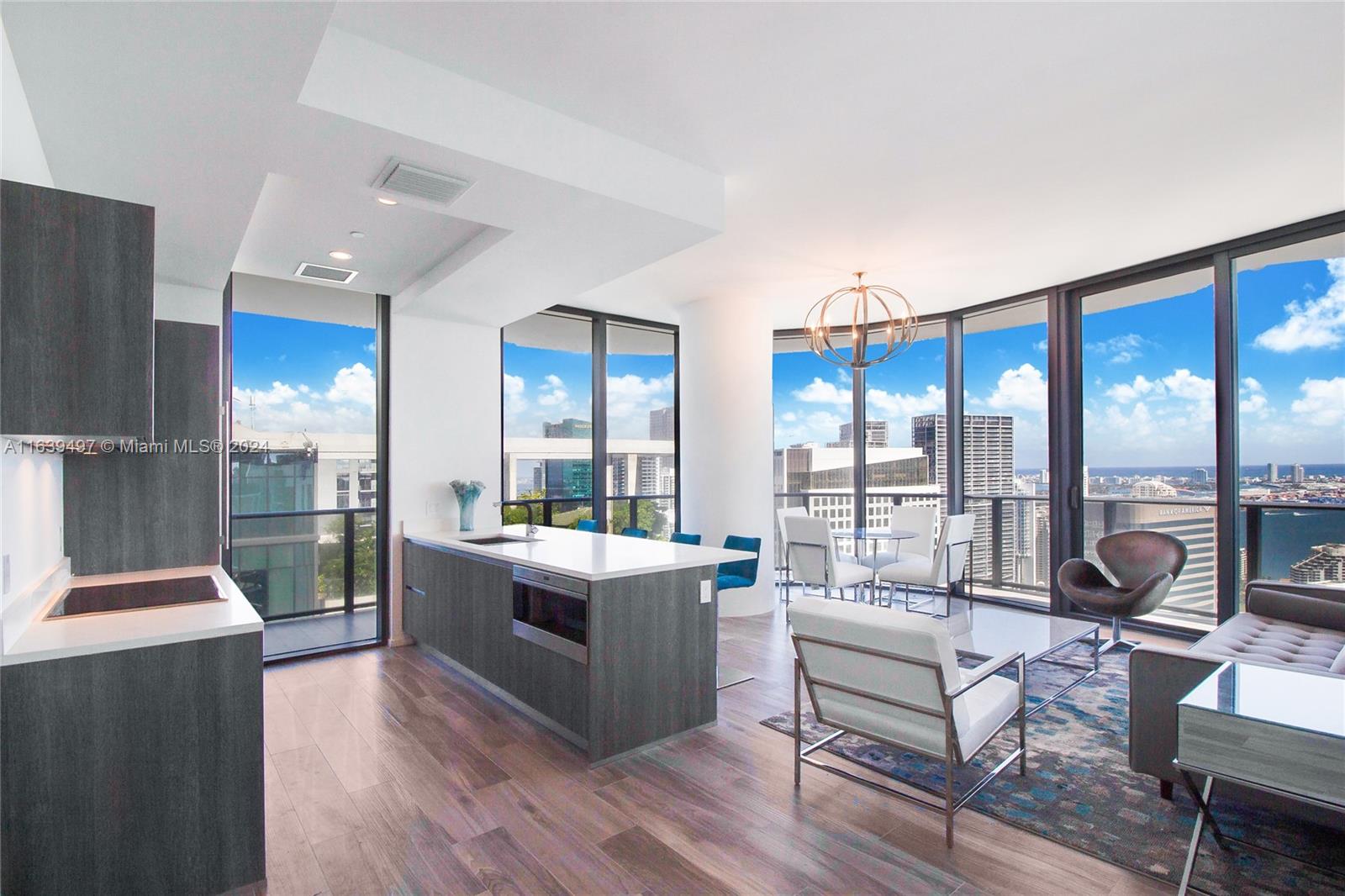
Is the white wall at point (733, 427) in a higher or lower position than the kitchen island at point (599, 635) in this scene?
higher

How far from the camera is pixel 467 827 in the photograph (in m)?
2.52

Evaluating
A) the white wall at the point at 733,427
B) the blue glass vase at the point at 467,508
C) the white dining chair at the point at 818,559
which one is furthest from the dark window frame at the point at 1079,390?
the blue glass vase at the point at 467,508

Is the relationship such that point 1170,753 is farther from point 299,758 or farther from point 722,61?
point 299,758

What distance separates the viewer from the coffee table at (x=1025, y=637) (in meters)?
3.37

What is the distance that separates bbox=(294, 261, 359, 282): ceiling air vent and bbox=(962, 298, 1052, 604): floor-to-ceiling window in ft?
17.9

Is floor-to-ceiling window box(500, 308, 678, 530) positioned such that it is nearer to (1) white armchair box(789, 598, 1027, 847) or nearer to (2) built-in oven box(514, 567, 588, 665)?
(2) built-in oven box(514, 567, 588, 665)

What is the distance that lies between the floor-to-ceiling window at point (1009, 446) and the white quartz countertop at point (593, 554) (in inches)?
146

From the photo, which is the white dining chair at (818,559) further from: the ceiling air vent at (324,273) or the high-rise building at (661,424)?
Result: the ceiling air vent at (324,273)

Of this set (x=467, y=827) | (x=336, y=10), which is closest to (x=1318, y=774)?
(x=467, y=827)

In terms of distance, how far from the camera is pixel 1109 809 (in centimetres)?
257

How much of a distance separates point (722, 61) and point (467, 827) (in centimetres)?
296

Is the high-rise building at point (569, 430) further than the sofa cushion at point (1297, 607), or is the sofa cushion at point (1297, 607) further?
the high-rise building at point (569, 430)

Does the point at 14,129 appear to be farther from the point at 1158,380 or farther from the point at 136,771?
the point at 1158,380

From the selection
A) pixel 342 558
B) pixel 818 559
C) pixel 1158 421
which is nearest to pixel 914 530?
pixel 818 559
